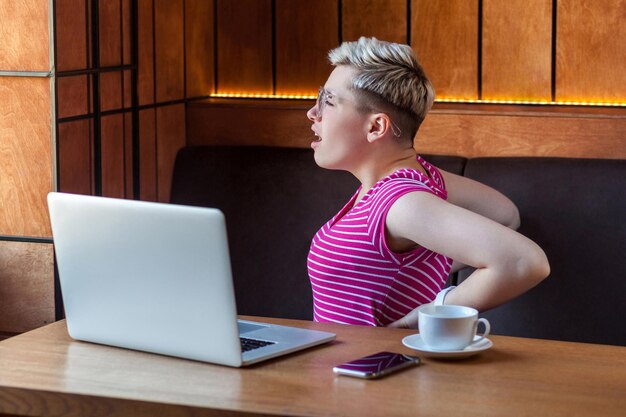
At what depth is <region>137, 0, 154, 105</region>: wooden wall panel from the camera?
3.03m

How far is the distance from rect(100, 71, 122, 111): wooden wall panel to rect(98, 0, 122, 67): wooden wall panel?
34 millimetres

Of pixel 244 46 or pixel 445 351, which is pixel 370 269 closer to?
pixel 445 351

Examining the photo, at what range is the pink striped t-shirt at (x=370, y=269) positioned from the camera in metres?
2.00

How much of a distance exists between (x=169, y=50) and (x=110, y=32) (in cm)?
37

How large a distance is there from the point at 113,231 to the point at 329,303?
60 cm

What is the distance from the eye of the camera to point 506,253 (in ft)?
5.96

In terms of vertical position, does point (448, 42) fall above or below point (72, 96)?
above

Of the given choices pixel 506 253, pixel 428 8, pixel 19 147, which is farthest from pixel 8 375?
pixel 428 8

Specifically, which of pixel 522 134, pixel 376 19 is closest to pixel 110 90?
pixel 376 19

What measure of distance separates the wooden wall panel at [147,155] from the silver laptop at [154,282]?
138cm

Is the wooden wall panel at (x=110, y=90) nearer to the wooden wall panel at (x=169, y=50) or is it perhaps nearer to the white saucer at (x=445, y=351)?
the wooden wall panel at (x=169, y=50)

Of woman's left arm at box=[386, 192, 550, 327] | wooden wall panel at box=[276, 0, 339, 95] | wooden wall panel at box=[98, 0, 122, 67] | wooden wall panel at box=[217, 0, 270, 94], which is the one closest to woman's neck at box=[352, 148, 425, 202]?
woman's left arm at box=[386, 192, 550, 327]

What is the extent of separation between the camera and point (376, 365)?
1.55 m

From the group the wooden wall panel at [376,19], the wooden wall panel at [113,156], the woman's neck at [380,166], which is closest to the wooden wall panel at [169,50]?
the wooden wall panel at [113,156]
